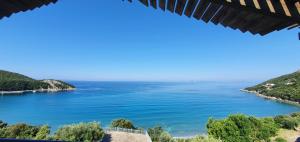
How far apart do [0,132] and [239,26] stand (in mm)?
33960

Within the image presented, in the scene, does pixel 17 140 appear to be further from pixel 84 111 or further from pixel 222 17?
pixel 84 111

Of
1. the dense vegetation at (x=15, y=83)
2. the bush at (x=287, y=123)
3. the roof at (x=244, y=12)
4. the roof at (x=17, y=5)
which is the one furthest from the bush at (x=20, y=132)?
the dense vegetation at (x=15, y=83)

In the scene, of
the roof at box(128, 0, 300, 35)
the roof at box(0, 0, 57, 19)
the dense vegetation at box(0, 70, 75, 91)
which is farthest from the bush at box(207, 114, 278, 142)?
the dense vegetation at box(0, 70, 75, 91)

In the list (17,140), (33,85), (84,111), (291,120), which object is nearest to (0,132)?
(17,140)

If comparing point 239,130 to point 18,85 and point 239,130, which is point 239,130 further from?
point 18,85

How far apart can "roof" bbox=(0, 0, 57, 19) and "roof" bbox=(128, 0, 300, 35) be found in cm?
75

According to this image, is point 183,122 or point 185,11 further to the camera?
point 183,122

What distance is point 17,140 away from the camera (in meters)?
2.29

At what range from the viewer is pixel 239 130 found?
2764 centimetres

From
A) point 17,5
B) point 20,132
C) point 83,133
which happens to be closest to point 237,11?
point 17,5

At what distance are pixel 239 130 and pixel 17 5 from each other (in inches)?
1165

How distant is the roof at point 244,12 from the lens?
1.32m

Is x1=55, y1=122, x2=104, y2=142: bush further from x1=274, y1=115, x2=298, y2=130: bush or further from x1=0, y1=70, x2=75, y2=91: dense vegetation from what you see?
x1=0, y1=70, x2=75, y2=91: dense vegetation

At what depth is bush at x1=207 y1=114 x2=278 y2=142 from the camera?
26766 mm
